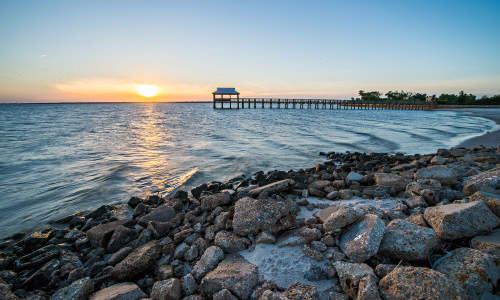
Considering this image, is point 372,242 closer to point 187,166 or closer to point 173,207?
point 173,207

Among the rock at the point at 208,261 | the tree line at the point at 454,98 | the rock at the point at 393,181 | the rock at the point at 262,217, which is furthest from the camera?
the tree line at the point at 454,98

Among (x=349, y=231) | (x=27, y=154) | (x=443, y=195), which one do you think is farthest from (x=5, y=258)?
(x=27, y=154)

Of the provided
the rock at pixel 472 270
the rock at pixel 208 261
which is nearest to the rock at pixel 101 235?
the rock at pixel 208 261

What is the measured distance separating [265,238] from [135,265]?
1.73 meters

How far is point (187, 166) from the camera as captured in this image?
952cm

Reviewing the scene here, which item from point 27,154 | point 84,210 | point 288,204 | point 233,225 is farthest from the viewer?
point 27,154

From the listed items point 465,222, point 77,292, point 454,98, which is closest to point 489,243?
point 465,222

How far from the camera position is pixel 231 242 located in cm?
310

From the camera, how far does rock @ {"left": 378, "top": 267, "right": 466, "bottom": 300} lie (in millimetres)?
1876

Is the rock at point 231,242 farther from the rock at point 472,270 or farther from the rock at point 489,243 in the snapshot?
the rock at point 489,243

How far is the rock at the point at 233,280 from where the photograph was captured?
2.39 meters

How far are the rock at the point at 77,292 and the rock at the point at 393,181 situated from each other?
5.31 metres

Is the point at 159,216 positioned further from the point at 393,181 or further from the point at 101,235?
the point at 393,181

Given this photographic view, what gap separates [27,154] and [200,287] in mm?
14364
